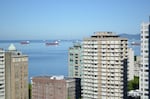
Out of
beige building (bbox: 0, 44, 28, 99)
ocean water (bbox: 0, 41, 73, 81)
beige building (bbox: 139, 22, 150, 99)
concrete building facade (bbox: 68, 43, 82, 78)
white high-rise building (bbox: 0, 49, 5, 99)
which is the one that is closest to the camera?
beige building (bbox: 139, 22, 150, 99)

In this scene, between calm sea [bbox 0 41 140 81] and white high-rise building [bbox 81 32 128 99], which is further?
calm sea [bbox 0 41 140 81]

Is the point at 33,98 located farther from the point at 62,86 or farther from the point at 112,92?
the point at 112,92

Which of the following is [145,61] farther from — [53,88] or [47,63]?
[47,63]

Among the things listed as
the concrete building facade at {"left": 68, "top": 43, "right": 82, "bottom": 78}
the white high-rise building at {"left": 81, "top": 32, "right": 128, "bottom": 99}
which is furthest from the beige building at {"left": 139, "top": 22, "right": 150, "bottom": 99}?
the concrete building facade at {"left": 68, "top": 43, "right": 82, "bottom": 78}

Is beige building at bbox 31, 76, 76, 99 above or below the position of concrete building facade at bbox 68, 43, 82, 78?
below

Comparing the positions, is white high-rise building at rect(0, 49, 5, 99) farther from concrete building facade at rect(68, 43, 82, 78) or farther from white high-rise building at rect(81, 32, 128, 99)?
concrete building facade at rect(68, 43, 82, 78)

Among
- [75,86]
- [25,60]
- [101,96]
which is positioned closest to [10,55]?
[25,60]

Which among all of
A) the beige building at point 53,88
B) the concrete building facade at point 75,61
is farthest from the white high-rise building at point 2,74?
the concrete building facade at point 75,61
